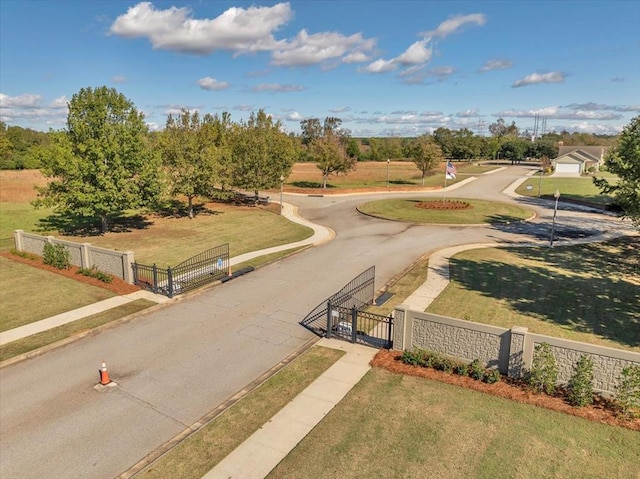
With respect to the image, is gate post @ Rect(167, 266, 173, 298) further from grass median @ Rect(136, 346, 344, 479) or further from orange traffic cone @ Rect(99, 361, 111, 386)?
grass median @ Rect(136, 346, 344, 479)

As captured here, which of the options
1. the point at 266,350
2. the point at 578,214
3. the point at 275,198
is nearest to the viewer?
the point at 266,350

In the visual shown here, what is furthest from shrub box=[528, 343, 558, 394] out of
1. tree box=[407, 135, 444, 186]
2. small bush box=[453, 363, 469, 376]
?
tree box=[407, 135, 444, 186]

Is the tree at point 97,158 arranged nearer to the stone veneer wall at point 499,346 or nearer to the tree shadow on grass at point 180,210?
the tree shadow on grass at point 180,210

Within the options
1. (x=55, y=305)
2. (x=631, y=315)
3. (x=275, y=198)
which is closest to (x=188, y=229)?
(x=55, y=305)

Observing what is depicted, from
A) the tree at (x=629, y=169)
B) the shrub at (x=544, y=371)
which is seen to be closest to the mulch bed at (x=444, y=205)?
the tree at (x=629, y=169)

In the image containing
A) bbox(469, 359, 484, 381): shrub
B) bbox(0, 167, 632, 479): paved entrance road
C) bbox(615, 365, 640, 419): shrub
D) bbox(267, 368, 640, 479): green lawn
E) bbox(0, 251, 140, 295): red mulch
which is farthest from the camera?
bbox(0, 251, 140, 295): red mulch

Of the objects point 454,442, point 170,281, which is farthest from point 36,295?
point 454,442

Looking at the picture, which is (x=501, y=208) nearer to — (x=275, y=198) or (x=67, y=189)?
(x=275, y=198)
